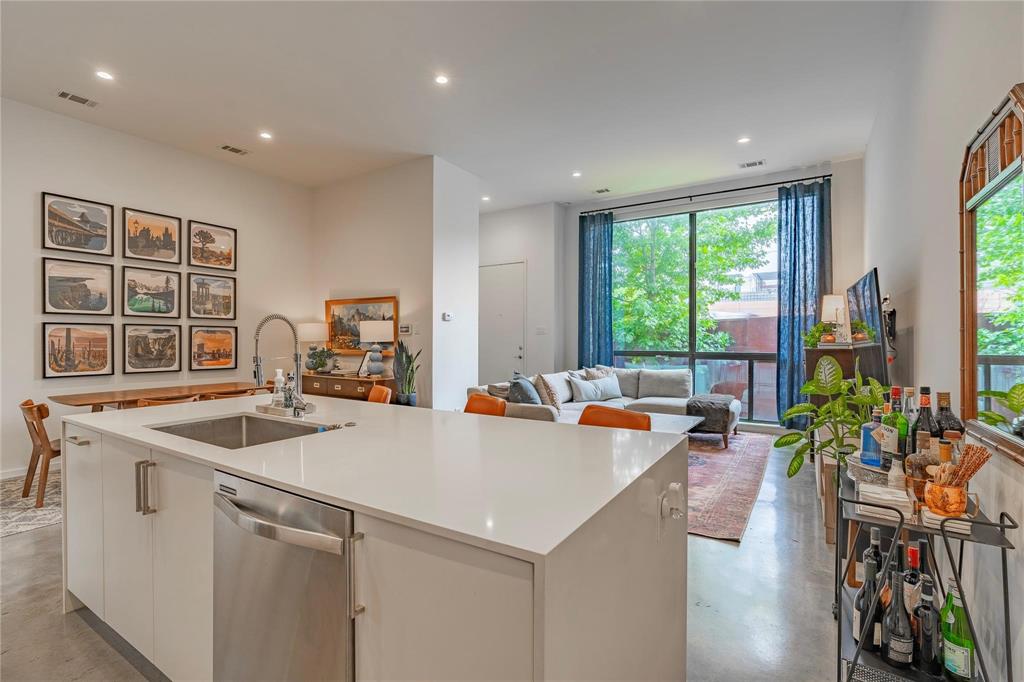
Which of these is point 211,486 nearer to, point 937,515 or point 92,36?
point 937,515

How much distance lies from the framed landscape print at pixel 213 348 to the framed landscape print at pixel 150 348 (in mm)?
144

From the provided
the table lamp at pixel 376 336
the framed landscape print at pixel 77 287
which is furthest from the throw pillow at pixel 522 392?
the framed landscape print at pixel 77 287

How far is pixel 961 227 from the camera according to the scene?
1.65m

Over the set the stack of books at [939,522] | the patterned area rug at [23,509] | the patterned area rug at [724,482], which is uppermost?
the stack of books at [939,522]

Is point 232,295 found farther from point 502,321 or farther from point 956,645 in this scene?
point 956,645

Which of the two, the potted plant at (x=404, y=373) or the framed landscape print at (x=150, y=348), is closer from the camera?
the framed landscape print at (x=150, y=348)

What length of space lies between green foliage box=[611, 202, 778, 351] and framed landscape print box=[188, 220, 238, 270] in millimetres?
5136

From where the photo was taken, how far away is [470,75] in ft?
12.4

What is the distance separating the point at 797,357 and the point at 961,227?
4.60 meters

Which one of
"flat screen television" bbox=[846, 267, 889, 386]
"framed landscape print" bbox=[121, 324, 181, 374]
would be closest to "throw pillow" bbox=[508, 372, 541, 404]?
"flat screen television" bbox=[846, 267, 889, 386]

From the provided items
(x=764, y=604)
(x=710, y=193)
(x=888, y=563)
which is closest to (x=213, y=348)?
(x=764, y=604)

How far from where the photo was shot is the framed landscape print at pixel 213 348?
211 inches

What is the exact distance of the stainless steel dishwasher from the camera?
102 cm

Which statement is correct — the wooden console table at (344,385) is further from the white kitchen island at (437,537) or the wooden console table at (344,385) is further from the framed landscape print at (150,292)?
the white kitchen island at (437,537)
